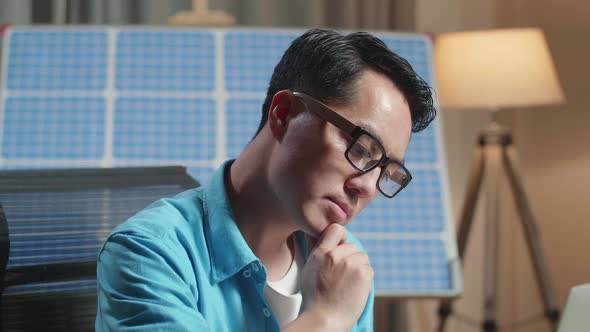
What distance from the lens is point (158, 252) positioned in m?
1.08

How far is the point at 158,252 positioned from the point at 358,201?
0.26 meters

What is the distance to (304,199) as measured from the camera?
3.79ft

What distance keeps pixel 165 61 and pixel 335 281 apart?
5.68ft

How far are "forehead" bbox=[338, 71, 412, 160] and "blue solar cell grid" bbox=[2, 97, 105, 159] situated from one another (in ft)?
5.30

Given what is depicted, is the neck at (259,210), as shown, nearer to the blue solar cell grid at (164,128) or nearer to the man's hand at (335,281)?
the man's hand at (335,281)

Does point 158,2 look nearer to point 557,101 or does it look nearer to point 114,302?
point 557,101

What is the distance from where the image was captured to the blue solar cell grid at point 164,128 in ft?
8.77

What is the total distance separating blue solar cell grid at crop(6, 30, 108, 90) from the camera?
2.73 m

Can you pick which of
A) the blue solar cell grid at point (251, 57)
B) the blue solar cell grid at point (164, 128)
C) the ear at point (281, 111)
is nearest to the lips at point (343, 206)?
the ear at point (281, 111)

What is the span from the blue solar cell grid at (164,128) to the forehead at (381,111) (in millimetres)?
1534

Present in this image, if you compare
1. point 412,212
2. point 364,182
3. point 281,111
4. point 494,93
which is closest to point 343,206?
point 364,182

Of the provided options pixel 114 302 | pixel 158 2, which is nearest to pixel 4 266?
pixel 114 302

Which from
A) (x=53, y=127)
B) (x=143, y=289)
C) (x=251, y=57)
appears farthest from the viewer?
(x=251, y=57)

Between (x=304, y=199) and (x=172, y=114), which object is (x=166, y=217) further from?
(x=172, y=114)
